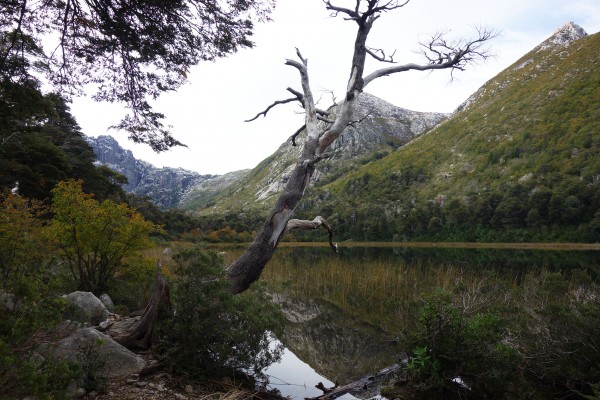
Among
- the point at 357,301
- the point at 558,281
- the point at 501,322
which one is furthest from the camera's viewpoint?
the point at 357,301

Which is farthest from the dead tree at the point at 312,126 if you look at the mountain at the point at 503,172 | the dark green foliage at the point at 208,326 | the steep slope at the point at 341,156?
the steep slope at the point at 341,156

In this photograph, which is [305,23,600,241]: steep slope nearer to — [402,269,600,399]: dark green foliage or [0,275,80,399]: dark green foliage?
[402,269,600,399]: dark green foliage

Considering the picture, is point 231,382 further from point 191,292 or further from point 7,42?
point 7,42

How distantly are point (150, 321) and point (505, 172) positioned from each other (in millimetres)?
83804

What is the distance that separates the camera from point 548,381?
5.84m

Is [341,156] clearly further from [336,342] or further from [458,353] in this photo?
[458,353]

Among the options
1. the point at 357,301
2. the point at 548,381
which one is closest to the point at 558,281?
the point at 548,381

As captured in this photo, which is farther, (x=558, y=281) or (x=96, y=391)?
(x=558, y=281)

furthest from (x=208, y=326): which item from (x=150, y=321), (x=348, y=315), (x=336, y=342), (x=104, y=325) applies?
(x=348, y=315)

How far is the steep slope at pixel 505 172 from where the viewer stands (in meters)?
58.2

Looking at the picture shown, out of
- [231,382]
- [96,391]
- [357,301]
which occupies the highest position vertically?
[96,391]

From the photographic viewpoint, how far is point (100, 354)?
4.19 m

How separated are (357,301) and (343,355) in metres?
4.83

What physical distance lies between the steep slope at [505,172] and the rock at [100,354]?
59836 millimetres
